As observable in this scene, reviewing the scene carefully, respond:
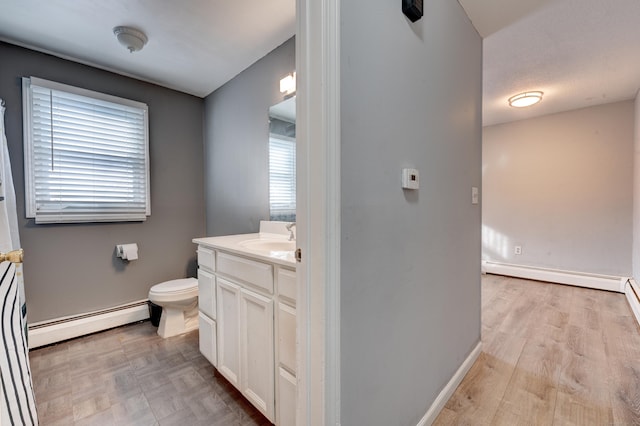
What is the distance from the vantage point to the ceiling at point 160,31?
1.69 metres

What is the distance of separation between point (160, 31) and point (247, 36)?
1.92ft

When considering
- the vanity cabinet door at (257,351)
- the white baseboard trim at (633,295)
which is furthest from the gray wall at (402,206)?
the white baseboard trim at (633,295)

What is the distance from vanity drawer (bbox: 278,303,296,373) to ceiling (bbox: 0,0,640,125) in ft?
4.82

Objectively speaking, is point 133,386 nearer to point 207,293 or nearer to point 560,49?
point 207,293

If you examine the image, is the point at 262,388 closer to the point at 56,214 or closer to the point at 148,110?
the point at 56,214

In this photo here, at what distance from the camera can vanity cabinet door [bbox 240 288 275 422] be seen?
126 centimetres

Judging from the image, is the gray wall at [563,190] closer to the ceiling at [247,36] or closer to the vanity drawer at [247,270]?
the ceiling at [247,36]

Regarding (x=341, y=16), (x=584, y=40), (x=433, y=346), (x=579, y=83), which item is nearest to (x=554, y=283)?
(x=579, y=83)

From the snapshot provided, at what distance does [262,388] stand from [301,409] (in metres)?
0.51

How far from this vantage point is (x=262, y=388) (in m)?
1.32

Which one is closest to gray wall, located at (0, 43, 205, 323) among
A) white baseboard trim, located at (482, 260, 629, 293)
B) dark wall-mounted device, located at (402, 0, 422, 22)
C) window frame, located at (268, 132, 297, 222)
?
window frame, located at (268, 132, 297, 222)

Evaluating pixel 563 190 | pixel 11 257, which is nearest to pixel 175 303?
pixel 11 257

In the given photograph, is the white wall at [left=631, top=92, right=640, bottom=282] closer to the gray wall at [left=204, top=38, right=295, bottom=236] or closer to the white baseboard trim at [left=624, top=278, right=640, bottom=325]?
the white baseboard trim at [left=624, top=278, right=640, bottom=325]

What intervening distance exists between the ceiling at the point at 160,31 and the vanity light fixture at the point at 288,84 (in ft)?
0.94
